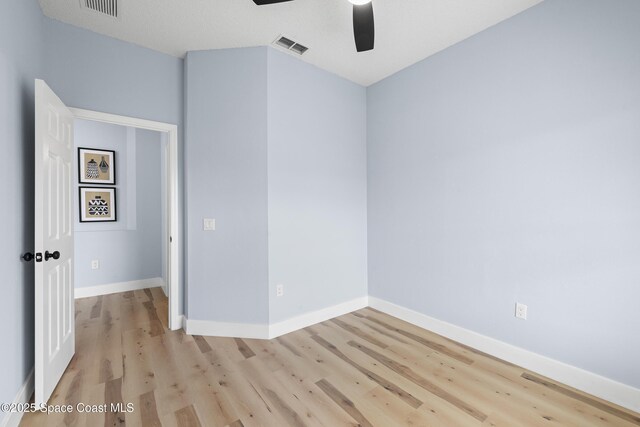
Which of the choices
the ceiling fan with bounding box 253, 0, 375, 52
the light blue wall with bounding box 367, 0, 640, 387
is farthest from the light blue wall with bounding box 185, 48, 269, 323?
the light blue wall with bounding box 367, 0, 640, 387

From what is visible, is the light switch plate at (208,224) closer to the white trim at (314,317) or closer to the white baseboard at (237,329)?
the white baseboard at (237,329)

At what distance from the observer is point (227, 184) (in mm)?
2709

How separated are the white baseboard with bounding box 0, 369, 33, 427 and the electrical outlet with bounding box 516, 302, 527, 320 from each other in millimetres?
3261

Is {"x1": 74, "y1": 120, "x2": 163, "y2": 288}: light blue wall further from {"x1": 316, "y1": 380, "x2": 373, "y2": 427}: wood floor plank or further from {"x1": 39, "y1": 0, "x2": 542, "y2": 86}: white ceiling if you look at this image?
{"x1": 316, "y1": 380, "x2": 373, "y2": 427}: wood floor plank

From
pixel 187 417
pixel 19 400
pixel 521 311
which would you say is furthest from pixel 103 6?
pixel 521 311

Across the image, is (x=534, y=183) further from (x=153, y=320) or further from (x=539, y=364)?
(x=153, y=320)

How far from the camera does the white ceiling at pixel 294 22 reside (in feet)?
6.95

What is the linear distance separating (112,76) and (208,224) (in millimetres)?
1553

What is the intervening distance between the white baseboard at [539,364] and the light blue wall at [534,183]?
5 cm

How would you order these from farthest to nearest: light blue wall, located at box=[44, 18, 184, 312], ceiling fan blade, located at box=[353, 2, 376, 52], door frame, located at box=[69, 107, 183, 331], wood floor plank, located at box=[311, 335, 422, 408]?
door frame, located at box=[69, 107, 183, 331]
light blue wall, located at box=[44, 18, 184, 312]
wood floor plank, located at box=[311, 335, 422, 408]
ceiling fan blade, located at box=[353, 2, 376, 52]

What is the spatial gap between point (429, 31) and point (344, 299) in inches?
110

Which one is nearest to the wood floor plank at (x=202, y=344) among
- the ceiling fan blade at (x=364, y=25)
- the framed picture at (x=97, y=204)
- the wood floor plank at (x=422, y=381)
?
the wood floor plank at (x=422, y=381)

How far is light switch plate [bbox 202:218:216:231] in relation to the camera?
2721 mm

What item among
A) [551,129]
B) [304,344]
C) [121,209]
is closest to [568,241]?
[551,129]
